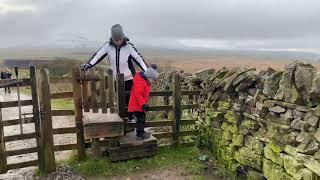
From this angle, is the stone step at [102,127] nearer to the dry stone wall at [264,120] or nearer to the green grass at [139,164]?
the green grass at [139,164]

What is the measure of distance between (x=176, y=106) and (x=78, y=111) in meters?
2.28

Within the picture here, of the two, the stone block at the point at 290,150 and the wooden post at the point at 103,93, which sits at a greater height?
the wooden post at the point at 103,93

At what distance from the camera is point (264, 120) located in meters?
6.53

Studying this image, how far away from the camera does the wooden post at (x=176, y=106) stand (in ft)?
30.1

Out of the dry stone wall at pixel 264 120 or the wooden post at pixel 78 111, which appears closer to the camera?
the dry stone wall at pixel 264 120

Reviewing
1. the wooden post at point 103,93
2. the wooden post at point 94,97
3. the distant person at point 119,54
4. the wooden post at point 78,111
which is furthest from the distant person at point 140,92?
the wooden post at point 78,111

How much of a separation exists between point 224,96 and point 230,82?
0.56 metres

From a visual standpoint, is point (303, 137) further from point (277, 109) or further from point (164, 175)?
point (164, 175)

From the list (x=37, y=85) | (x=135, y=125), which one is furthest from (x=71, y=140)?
(x=37, y=85)

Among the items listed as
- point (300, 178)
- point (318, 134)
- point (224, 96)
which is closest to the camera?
point (318, 134)

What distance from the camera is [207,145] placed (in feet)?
29.5

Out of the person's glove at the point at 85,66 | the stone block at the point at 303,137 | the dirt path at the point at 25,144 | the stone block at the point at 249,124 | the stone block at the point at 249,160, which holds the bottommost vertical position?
the dirt path at the point at 25,144

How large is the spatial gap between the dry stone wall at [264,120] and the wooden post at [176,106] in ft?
1.79

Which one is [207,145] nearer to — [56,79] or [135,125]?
[135,125]
